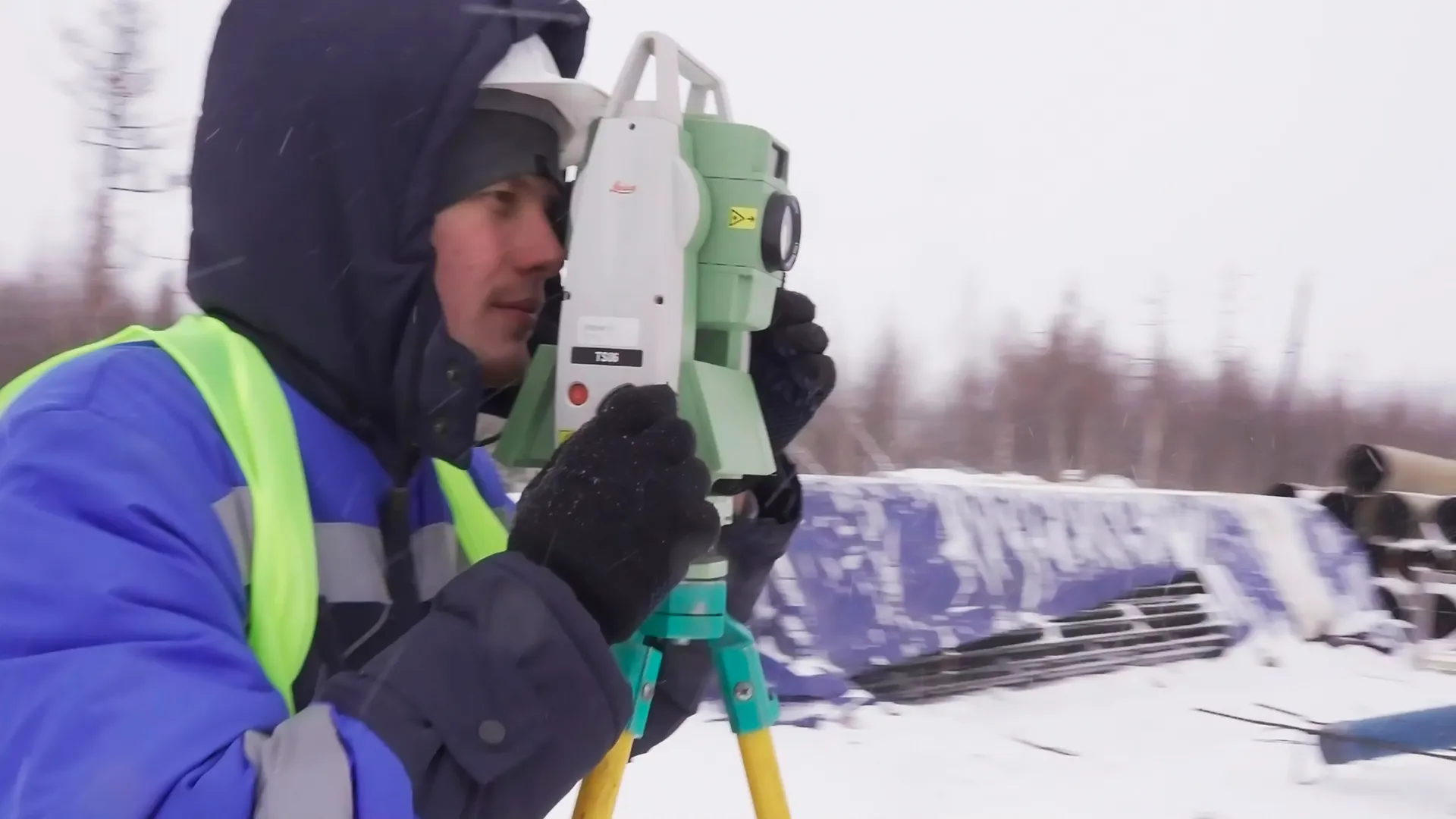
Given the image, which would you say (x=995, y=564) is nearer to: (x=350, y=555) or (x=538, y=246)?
(x=538, y=246)

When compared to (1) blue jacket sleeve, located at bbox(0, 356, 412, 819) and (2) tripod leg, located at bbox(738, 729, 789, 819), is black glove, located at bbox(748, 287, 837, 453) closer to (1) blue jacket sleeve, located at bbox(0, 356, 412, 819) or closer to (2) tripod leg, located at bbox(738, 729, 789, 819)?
(2) tripod leg, located at bbox(738, 729, 789, 819)

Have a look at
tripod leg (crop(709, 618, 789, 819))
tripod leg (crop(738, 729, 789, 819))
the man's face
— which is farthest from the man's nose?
tripod leg (crop(738, 729, 789, 819))

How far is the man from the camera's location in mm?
606

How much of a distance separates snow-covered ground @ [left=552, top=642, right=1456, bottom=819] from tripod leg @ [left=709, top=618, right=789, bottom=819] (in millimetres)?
925

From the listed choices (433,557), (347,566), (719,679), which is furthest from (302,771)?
(719,679)

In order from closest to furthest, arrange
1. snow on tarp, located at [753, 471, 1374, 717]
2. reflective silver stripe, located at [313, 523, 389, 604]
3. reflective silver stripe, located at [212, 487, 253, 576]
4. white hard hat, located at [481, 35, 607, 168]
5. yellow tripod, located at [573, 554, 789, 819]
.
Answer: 1. reflective silver stripe, located at [212, 487, 253, 576]
2. reflective silver stripe, located at [313, 523, 389, 604]
3. white hard hat, located at [481, 35, 607, 168]
4. yellow tripod, located at [573, 554, 789, 819]
5. snow on tarp, located at [753, 471, 1374, 717]

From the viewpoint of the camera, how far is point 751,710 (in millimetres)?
1132

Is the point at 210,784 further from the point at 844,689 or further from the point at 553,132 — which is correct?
the point at 844,689

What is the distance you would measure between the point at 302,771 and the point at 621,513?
0.29 metres

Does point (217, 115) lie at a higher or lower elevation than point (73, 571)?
higher

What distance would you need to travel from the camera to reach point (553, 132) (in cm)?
105

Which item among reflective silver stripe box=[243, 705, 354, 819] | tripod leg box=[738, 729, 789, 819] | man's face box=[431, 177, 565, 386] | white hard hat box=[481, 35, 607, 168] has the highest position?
white hard hat box=[481, 35, 607, 168]

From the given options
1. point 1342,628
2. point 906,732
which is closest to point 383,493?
point 906,732

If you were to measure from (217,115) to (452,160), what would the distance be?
20 cm
